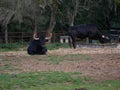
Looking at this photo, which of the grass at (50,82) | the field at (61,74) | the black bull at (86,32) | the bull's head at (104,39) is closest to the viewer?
the grass at (50,82)

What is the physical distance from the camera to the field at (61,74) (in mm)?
11020

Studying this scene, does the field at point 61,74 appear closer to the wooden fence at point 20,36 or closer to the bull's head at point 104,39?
the bull's head at point 104,39

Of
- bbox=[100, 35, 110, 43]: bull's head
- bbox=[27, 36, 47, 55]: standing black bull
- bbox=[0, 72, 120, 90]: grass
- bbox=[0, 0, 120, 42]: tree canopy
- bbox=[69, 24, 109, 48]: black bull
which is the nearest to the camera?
bbox=[0, 72, 120, 90]: grass

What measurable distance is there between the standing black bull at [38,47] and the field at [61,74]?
13.1 ft

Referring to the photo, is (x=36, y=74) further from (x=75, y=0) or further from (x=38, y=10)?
(x=75, y=0)

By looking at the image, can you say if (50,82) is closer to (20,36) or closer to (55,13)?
(20,36)

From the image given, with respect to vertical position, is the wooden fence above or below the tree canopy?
below

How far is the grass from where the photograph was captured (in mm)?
10742

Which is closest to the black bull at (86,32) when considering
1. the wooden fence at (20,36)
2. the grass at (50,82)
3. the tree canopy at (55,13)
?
the tree canopy at (55,13)

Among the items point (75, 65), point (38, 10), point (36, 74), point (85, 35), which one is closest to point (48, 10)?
point (38, 10)

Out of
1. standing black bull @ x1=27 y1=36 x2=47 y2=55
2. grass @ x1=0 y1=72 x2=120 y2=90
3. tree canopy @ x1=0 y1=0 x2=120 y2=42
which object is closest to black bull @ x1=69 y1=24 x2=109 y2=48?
tree canopy @ x1=0 y1=0 x2=120 y2=42

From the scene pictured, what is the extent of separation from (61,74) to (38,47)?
28.1 feet

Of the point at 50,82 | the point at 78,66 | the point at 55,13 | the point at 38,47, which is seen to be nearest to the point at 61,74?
the point at 50,82

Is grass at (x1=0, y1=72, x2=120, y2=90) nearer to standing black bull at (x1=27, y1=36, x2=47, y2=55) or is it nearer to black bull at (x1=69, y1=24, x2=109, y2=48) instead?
standing black bull at (x1=27, y1=36, x2=47, y2=55)
